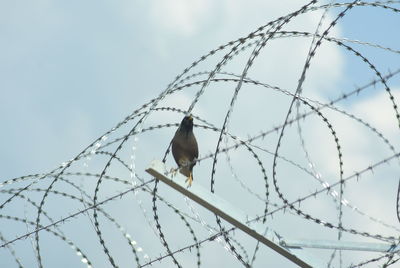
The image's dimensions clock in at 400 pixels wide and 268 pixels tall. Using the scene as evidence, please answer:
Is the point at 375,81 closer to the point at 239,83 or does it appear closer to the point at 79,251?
the point at 239,83

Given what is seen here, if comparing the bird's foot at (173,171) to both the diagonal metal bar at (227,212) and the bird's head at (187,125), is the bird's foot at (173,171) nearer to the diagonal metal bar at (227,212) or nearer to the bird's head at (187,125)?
the diagonal metal bar at (227,212)

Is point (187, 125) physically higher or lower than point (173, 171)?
higher

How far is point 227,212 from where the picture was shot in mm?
6891

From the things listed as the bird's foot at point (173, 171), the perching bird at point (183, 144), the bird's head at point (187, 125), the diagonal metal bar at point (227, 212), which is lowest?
the diagonal metal bar at point (227, 212)

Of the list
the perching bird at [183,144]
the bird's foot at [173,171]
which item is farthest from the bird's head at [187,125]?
the bird's foot at [173,171]

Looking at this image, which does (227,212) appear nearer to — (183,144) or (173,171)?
(173,171)

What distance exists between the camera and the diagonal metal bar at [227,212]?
268 inches

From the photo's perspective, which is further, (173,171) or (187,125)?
(187,125)

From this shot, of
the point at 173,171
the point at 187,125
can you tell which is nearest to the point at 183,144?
the point at 187,125

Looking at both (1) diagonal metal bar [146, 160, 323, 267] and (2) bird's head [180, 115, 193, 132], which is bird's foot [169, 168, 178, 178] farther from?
(2) bird's head [180, 115, 193, 132]

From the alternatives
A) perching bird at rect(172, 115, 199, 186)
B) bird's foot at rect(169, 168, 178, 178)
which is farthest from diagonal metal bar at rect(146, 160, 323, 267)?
perching bird at rect(172, 115, 199, 186)

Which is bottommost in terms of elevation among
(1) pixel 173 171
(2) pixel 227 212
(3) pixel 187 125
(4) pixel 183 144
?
(2) pixel 227 212

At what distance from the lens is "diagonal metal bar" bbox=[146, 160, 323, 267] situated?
22.3 feet

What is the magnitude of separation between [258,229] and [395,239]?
117 centimetres
